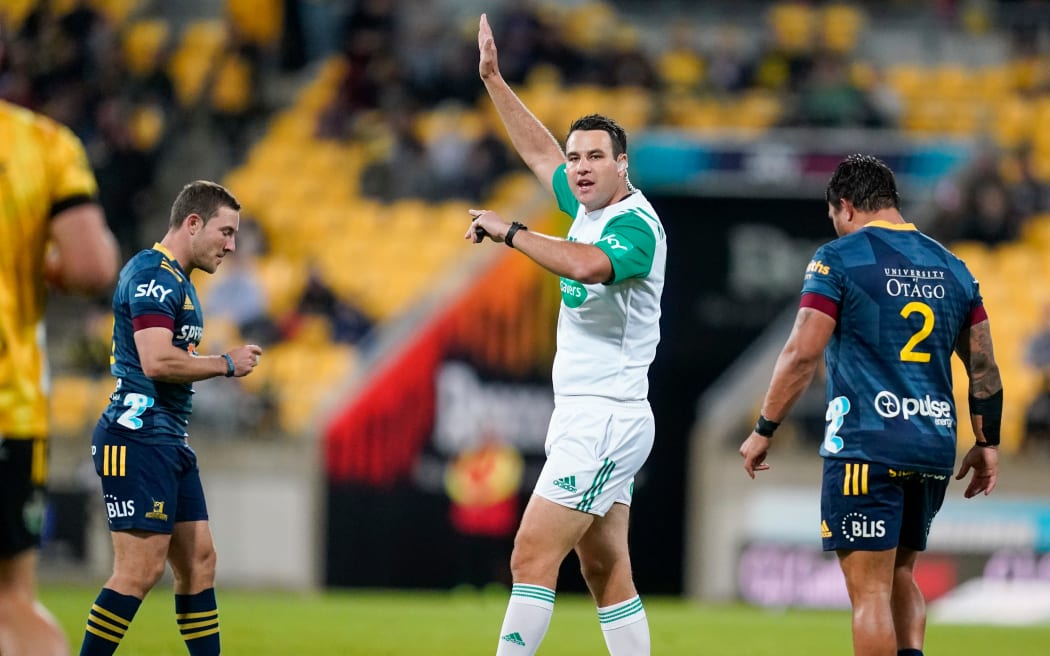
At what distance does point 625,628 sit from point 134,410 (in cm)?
224

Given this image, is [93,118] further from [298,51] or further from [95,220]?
[95,220]

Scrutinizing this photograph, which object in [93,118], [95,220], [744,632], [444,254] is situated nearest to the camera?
[95,220]

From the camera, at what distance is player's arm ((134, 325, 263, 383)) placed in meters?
6.23

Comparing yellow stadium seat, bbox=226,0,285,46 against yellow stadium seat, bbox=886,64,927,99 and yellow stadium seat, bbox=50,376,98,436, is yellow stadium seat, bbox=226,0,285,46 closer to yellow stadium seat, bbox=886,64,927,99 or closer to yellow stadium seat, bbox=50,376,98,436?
yellow stadium seat, bbox=50,376,98,436

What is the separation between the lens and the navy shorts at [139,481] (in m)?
6.31

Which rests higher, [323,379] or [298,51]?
[298,51]

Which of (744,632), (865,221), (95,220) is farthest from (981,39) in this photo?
(95,220)

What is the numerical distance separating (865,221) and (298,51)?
14.9 m

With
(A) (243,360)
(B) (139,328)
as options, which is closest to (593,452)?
(A) (243,360)

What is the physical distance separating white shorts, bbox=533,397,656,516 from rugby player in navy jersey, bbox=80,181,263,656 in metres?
1.29

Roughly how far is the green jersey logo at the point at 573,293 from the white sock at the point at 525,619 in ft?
3.85

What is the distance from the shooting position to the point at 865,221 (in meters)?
6.22

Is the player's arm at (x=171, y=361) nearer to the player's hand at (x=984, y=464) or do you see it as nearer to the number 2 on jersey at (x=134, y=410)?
the number 2 on jersey at (x=134, y=410)

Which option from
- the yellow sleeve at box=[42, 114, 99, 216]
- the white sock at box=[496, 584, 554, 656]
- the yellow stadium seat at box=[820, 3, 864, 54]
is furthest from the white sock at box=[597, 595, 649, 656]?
the yellow stadium seat at box=[820, 3, 864, 54]
